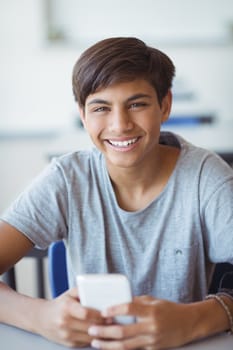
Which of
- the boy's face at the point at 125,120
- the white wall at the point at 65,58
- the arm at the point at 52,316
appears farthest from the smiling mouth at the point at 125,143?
the white wall at the point at 65,58

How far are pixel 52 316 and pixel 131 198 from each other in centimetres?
34

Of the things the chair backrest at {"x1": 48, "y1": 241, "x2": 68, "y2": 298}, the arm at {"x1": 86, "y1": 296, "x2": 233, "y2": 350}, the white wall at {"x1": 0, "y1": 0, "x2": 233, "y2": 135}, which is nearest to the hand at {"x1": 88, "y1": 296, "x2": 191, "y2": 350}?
the arm at {"x1": 86, "y1": 296, "x2": 233, "y2": 350}

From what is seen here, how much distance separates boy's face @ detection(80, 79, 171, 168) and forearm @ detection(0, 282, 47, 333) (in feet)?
1.04

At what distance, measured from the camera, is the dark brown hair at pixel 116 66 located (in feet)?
3.07

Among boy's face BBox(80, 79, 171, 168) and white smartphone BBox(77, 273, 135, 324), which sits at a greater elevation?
boy's face BBox(80, 79, 171, 168)

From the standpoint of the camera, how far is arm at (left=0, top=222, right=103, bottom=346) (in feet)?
2.56

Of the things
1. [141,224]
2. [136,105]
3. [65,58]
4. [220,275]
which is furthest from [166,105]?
[65,58]

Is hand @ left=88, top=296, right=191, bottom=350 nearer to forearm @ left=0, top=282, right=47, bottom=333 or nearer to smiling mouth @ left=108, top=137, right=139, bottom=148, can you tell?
forearm @ left=0, top=282, right=47, bottom=333

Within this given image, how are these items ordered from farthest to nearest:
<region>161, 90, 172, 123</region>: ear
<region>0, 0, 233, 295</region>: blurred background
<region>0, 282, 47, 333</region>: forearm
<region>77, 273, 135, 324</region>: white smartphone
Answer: <region>0, 0, 233, 295</region>: blurred background
<region>161, 90, 172, 123</region>: ear
<region>0, 282, 47, 333</region>: forearm
<region>77, 273, 135, 324</region>: white smartphone

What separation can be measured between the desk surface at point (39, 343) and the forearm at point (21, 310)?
14 millimetres

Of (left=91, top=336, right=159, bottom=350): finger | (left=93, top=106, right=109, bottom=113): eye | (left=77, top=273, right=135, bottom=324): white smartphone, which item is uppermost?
(left=93, top=106, right=109, bottom=113): eye

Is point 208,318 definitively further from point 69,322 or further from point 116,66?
point 116,66

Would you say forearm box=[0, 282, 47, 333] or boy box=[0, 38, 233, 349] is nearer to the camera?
forearm box=[0, 282, 47, 333]

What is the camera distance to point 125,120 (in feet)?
3.15
